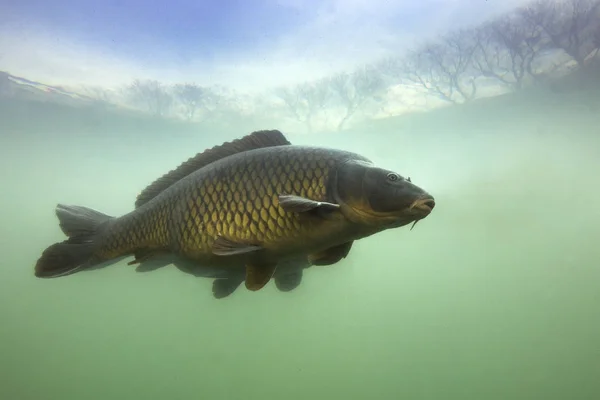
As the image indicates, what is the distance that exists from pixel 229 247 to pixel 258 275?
12.1 inches

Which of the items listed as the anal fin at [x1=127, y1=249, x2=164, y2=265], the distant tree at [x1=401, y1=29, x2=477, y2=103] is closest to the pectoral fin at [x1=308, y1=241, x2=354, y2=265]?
the anal fin at [x1=127, y1=249, x2=164, y2=265]

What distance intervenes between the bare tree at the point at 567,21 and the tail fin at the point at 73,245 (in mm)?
15805

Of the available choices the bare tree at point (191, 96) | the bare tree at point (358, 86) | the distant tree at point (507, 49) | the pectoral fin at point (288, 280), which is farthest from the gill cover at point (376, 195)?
the bare tree at point (191, 96)

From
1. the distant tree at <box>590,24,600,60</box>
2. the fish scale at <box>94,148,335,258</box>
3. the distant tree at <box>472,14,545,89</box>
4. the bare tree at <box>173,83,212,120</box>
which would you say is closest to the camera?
the fish scale at <box>94,148,335,258</box>

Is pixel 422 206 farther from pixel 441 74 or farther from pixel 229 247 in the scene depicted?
pixel 441 74

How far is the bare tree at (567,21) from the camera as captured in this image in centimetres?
1241

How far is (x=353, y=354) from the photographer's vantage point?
8.65 meters

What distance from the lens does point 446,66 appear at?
1658 centimetres

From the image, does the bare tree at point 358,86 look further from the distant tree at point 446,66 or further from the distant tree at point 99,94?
the distant tree at point 99,94

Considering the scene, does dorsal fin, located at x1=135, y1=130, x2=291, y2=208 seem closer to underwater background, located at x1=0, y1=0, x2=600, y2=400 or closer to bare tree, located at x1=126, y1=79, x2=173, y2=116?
underwater background, located at x1=0, y1=0, x2=600, y2=400

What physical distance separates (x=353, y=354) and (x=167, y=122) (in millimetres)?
17304

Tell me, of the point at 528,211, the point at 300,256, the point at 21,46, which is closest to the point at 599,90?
the point at 528,211

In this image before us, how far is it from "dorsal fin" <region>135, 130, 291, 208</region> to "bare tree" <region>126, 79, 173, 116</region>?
631 inches

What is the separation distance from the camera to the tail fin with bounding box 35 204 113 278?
256cm
